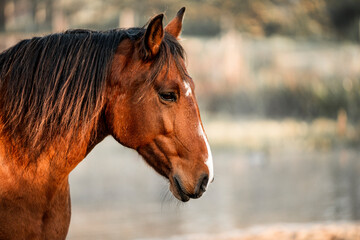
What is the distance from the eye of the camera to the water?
678cm

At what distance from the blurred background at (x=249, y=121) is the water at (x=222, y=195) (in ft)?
0.09

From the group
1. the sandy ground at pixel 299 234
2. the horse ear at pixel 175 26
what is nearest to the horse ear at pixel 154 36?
the horse ear at pixel 175 26

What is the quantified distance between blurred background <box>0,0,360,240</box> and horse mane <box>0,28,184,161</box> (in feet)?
12.6

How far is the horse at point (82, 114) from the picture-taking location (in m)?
1.89

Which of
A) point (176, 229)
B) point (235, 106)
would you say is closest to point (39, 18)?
point (235, 106)

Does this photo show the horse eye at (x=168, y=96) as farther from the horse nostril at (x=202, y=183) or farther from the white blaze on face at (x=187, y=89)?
the horse nostril at (x=202, y=183)

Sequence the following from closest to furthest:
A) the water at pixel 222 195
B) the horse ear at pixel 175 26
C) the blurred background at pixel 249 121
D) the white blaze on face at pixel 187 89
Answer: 1. the white blaze on face at pixel 187 89
2. the horse ear at pixel 175 26
3. the water at pixel 222 195
4. the blurred background at pixel 249 121

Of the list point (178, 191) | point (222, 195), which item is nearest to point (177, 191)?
point (178, 191)

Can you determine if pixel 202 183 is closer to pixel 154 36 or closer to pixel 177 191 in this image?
pixel 177 191

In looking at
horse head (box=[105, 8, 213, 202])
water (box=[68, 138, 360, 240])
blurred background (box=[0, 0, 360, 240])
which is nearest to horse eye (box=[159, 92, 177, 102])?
horse head (box=[105, 8, 213, 202])

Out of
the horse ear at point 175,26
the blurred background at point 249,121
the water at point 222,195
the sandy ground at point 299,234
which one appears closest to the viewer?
the horse ear at point 175,26

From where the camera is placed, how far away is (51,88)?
1.91 m

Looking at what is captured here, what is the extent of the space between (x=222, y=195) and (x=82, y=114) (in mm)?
7544

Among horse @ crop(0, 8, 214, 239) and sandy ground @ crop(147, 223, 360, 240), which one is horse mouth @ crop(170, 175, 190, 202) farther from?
sandy ground @ crop(147, 223, 360, 240)
